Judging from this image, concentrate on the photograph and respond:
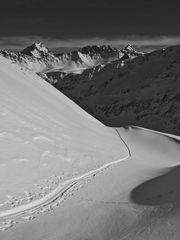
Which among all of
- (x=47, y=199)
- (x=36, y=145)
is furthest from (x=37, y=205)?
(x=36, y=145)

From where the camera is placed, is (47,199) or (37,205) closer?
(37,205)

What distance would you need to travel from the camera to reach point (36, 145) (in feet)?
69.9

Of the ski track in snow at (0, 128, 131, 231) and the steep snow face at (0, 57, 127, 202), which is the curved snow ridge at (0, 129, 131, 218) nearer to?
the ski track in snow at (0, 128, 131, 231)

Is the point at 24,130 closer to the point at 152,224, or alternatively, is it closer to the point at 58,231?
the point at 58,231

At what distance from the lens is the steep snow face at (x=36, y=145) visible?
56.5 feet

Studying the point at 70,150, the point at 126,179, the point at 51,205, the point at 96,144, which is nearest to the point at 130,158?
the point at 96,144

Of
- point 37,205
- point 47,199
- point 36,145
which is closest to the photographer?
point 37,205

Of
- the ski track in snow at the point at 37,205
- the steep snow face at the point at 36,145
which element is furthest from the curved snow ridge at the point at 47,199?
the steep snow face at the point at 36,145

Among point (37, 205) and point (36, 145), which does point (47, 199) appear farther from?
point (36, 145)

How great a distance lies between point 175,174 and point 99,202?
18.1ft

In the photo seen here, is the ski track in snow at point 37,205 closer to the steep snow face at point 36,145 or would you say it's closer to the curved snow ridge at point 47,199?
the curved snow ridge at point 47,199

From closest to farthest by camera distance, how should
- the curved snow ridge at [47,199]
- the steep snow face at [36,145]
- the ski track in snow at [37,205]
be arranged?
the ski track in snow at [37,205] < the curved snow ridge at [47,199] < the steep snow face at [36,145]

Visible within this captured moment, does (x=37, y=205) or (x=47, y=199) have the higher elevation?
(x=37, y=205)

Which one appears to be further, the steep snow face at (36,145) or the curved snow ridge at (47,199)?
the steep snow face at (36,145)
